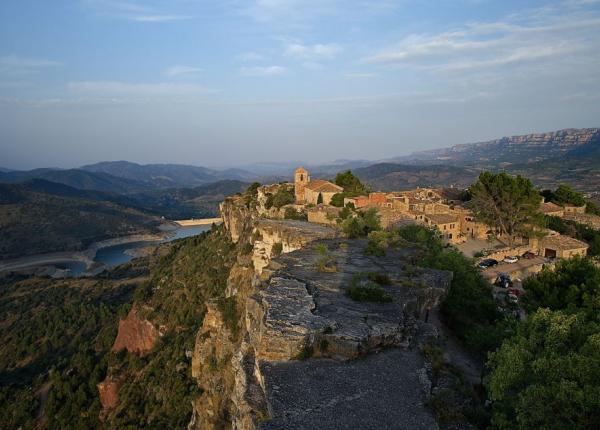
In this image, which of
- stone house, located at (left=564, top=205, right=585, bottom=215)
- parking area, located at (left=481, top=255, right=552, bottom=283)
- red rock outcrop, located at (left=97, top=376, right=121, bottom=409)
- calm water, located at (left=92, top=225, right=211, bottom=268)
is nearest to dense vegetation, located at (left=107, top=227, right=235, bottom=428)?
red rock outcrop, located at (left=97, top=376, right=121, bottom=409)

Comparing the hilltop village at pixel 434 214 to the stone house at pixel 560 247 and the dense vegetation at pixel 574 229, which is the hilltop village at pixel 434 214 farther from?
the dense vegetation at pixel 574 229

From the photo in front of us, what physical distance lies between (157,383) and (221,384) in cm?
1449

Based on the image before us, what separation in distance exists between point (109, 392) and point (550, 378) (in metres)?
40.6

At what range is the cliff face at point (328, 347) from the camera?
8077 millimetres

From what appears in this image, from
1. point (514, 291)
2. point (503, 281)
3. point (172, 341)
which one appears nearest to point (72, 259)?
point (172, 341)

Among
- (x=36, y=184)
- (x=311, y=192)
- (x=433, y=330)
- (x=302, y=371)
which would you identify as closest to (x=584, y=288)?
(x=433, y=330)

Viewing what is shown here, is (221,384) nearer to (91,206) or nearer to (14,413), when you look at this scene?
(14,413)

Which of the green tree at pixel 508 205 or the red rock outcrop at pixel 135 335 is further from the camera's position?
the red rock outcrop at pixel 135 335

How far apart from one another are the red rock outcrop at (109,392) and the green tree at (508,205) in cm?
3823

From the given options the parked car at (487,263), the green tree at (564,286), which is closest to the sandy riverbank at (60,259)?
the parked car at (487,263)

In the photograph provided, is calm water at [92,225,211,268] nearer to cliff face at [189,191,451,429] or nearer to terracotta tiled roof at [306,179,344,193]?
terracotta tiled roof at [306,179,344,193]

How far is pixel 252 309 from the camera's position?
13289mm

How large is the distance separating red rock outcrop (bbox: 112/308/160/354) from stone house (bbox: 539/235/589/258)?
3636 centimetres

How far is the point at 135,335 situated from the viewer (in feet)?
143
